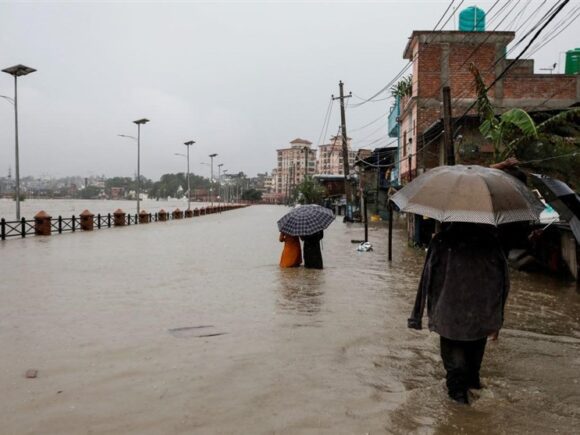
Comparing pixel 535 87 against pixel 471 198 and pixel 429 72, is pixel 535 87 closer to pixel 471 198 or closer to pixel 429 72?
pixel 429 72

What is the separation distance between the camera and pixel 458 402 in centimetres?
468

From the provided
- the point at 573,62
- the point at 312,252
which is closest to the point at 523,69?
the point at 573,62

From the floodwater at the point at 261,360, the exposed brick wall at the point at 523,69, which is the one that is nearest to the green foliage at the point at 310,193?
the exposed brick wall at the point at 523,69

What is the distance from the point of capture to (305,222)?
12.2 metres

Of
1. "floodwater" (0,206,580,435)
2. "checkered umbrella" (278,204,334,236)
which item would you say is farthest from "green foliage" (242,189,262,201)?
"floodwater" (0,206,580,435)

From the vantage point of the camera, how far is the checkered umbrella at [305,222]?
12.1 metres

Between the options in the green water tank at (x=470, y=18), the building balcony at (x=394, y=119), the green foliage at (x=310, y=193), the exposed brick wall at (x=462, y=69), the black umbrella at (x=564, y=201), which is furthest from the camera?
the green foliage at (x=310, y=193)

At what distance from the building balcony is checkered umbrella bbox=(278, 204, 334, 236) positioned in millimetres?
23423

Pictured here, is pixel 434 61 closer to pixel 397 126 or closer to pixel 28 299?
pixel 397 126

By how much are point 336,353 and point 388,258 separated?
398 inches

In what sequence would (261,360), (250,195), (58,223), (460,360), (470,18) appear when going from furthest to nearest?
1. (250,195)
2. (58,223)
3. (470,18)
4. (261,360)
5. (460,360)

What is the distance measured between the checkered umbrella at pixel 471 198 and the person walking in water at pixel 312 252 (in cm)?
809

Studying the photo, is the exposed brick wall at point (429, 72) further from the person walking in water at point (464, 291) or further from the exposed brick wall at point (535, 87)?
the person walking in water at point (464, 291)

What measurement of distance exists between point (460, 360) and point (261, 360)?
235 cm
